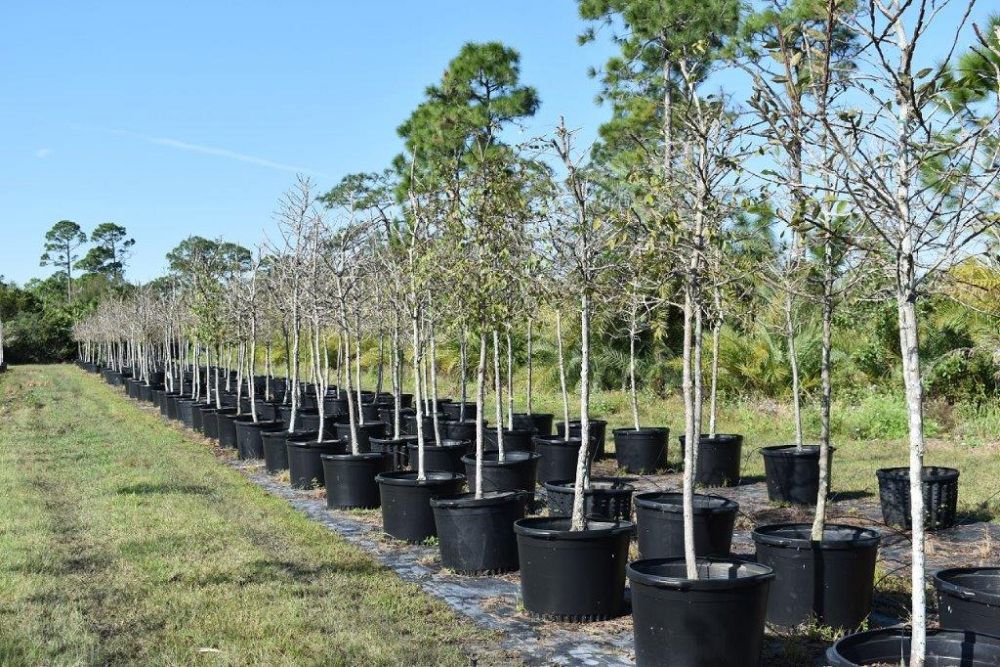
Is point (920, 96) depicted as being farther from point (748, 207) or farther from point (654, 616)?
point (654, 616)

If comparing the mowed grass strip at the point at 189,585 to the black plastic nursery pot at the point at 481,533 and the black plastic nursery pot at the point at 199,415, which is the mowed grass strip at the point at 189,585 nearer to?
the black plastic nursery pot at the point at 481,533

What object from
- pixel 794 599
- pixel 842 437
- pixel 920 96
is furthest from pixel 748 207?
pixel 842 437

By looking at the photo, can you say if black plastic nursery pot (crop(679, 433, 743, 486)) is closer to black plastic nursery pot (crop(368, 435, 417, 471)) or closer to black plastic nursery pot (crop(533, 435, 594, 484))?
black plastic nursery pot (crop(533, 435, 594, 484))

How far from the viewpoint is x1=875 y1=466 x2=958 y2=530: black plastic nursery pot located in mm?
7387

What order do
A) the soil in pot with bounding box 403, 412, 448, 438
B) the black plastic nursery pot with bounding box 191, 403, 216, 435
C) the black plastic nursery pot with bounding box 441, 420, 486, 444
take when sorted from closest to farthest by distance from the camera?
the black plastic nursery pot with bounding box 441, 420, 486, 444, the soil in pot with bounding box 403, 412, 448, 438, the black plastic nursery pot with bounding box 191, 403, 216, 435

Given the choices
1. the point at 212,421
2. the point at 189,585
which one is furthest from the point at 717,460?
the point at 212,421

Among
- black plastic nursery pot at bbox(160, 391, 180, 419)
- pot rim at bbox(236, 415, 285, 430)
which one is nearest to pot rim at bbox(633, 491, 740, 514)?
pot rim at bbox(236, 415, 285, 430)

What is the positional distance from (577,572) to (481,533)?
4.15ft

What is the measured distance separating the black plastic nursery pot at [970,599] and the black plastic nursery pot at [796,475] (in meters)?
4.31

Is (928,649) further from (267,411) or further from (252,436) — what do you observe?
(267,411)

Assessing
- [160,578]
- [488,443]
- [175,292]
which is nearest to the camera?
[160,578]

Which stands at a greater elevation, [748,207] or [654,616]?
[748,207]

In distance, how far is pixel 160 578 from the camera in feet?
19.7

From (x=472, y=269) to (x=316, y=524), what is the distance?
2729 millimetres
